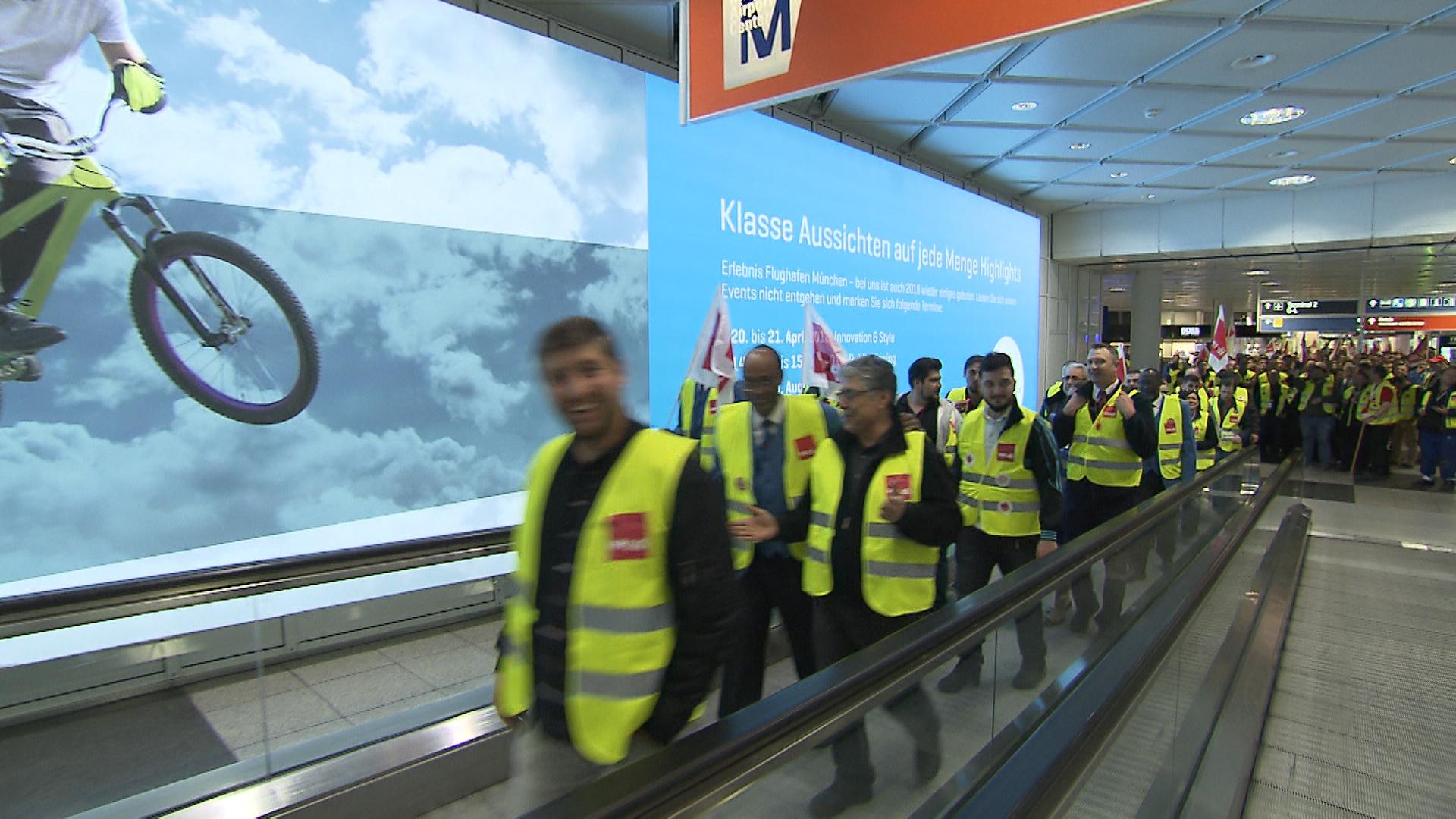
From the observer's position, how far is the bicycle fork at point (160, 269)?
3570 mm

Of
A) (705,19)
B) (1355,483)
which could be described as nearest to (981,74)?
(705,19)

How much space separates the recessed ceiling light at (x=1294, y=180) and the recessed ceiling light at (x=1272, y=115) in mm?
3245

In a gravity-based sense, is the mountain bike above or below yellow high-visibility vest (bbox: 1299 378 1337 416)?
above

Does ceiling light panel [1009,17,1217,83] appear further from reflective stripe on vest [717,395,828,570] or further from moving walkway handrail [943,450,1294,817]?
moving walkway handrail [943,450,1294,817]

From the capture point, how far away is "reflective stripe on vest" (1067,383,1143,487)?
16.0 ft

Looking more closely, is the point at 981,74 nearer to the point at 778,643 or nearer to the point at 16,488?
the point at 778,643

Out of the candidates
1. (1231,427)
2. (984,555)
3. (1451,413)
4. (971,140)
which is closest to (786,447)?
Result: (984,555)

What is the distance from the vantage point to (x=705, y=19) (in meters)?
3.61

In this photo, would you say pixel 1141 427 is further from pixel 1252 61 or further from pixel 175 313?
pixel 175 313

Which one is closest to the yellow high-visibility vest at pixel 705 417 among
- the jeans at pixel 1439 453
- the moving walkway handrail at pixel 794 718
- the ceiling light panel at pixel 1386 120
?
the moving walkway handrail at pixel 794 718

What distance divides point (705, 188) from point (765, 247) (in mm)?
849

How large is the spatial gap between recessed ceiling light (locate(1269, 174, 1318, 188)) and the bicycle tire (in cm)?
1262

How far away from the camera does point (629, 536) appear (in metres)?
1.45

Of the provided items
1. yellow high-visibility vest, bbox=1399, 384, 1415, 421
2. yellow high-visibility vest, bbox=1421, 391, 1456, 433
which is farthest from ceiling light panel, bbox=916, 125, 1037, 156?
yellow high-visibility vest, bbox=1399, 384, 1415, 421
